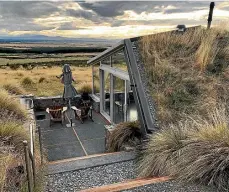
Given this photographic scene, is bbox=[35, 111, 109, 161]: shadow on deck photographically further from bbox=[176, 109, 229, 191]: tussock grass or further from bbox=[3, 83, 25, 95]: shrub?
bbox=[176, 109, 229, 191]: tussock grass

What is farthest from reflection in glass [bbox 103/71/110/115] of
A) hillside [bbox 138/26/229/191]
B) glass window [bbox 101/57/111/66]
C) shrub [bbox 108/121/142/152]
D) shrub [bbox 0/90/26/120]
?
shrub [bbox 108/121/142/152]

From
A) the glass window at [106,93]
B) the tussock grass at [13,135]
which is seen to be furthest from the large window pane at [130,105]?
the tussock grass at [13,135]

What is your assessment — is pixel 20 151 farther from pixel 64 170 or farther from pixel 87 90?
pixel 87 90

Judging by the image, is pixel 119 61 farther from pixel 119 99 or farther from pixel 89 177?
pixel 89 177

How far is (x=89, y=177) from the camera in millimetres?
4969

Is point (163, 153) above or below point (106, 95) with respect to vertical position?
above

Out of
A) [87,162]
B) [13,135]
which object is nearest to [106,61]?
[87,162]

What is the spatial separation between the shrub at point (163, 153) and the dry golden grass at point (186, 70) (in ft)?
4.28

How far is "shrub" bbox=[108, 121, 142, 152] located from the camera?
6.41 meters

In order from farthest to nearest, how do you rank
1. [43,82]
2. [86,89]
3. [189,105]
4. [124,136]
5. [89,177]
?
[43,82]
[86,89]
[189,105]
[124,136]
[89,177]

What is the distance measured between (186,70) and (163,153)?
372 cm

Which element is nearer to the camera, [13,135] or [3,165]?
[3,165]

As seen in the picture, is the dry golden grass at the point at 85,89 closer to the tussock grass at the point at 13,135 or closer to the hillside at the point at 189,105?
the hillside at the point at 189,105

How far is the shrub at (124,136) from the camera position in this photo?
252 inches
